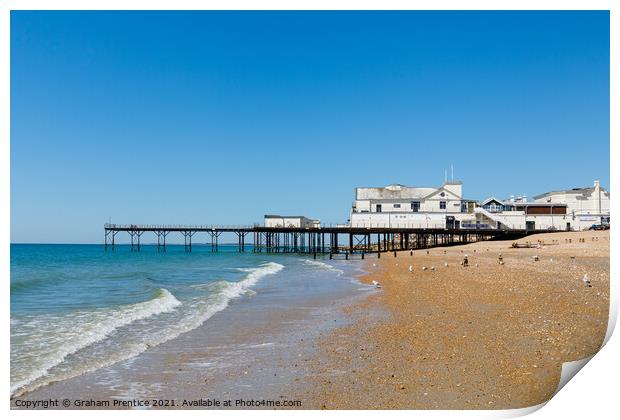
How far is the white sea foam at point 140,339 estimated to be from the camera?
7.08 m

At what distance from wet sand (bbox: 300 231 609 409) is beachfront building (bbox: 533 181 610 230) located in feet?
112

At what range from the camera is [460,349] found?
24.1 feet

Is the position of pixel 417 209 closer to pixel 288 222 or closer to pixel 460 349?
pixel 288 222

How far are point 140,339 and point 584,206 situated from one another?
44570 millimetres

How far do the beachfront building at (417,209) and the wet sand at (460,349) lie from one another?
121ft

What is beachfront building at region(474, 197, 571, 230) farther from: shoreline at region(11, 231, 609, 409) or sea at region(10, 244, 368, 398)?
shoreline at region(11, 231, 609, 409)

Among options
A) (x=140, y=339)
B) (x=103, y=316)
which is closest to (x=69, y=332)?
(x=140, y=339)

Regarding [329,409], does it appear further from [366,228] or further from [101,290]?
[366,228]

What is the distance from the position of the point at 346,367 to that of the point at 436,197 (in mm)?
45141

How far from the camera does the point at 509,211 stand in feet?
161

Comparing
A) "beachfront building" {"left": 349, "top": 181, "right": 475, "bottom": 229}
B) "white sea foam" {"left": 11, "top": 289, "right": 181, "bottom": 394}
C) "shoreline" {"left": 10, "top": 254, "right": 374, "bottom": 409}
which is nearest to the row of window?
"beachfront building" {"left": 349, "top": 181, "right": 475, "bottom": 229}

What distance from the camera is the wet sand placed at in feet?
18.5

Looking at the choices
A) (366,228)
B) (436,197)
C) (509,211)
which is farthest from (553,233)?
(366,228)

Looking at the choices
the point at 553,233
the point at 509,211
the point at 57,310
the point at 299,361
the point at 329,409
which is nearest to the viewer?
the point at 329,409
